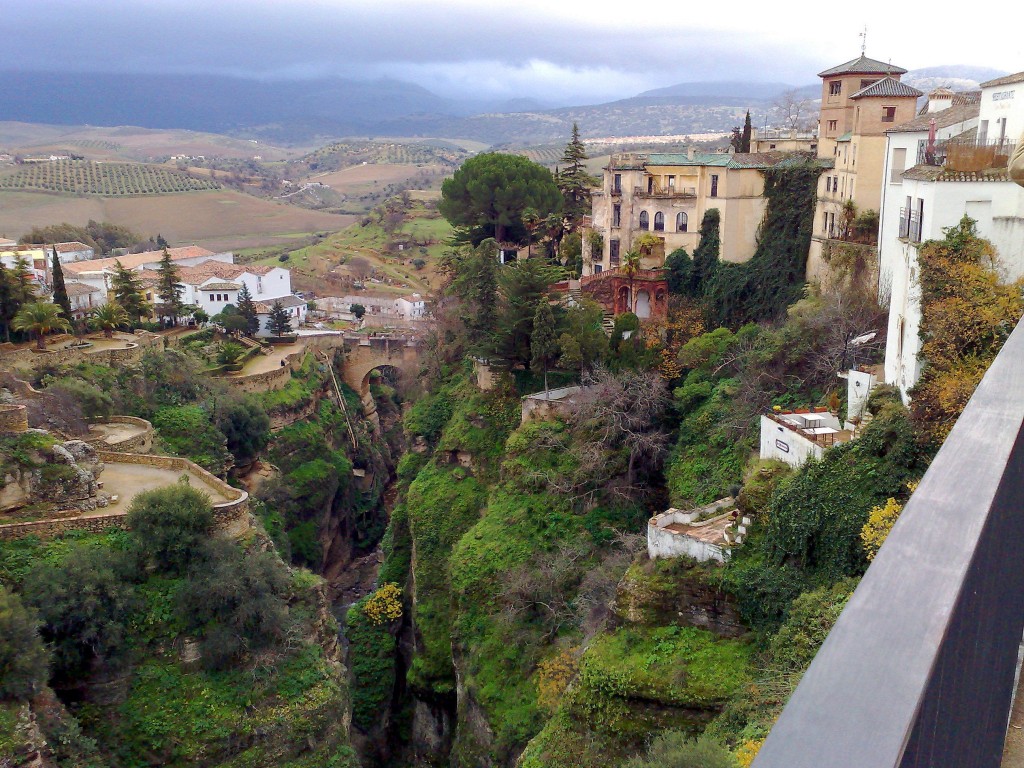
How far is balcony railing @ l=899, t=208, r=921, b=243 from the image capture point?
19.2m

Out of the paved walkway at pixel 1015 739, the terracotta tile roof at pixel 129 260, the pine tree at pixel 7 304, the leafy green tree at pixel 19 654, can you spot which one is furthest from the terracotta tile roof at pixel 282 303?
the paved walkway at pixel 1015 739

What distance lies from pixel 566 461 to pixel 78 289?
3707cm

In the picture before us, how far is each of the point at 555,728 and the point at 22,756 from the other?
10.6 m

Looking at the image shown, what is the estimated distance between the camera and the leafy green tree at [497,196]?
42562mm

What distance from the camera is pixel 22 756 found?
16.2 metres

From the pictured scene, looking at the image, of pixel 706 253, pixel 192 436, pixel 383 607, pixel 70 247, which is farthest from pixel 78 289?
pixel 706 253

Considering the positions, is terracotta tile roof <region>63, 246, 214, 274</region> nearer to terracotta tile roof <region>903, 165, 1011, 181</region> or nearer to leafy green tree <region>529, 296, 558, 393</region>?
leafy green tree <region>529, 296, 558, 393</region>

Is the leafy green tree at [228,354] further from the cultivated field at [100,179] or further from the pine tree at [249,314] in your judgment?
the cultivated field at [100,179]

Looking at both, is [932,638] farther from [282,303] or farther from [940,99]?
[282,303]

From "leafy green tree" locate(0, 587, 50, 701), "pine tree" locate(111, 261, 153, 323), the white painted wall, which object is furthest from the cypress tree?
"pine tree" locate(111, 261, 153, 323)

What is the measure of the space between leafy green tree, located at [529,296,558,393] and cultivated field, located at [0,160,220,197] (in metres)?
112

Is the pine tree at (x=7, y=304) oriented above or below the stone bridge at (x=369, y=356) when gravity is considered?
above

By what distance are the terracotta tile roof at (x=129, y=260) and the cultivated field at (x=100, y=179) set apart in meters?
63.8

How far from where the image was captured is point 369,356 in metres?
54.0
